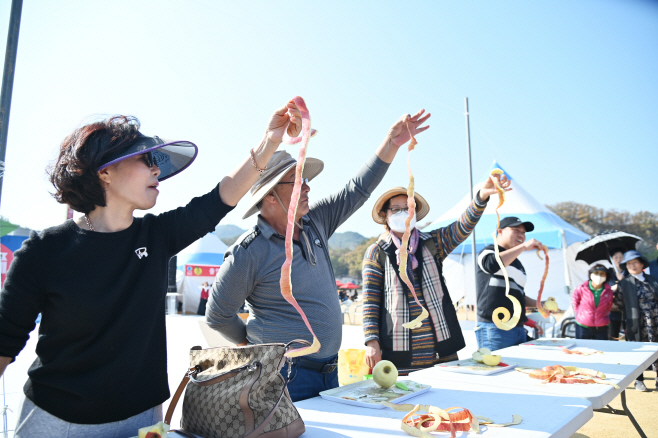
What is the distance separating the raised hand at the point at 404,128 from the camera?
2221mm

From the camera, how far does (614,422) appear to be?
4191 mm

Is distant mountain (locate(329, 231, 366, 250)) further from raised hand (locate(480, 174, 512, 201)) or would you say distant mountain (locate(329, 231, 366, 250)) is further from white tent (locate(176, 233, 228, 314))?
raised hand (locate(480, 174, 512, 201))

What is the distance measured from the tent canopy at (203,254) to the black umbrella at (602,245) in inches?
696

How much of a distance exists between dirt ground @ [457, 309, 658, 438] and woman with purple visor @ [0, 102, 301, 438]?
3.69 m

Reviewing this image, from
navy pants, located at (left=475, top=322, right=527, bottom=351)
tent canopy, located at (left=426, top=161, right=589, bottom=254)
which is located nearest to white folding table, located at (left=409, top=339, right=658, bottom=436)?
navy pants, located at (left=475, top=322, right=527, bottom=351)

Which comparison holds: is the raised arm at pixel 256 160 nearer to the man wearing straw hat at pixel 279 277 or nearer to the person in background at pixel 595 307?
the man wearing straw hat at pixel 279 277

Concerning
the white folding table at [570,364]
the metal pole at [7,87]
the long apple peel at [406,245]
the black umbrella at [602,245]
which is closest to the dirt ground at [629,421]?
the white folding table at [570,364]

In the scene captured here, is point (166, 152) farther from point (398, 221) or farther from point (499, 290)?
point (499, 290)

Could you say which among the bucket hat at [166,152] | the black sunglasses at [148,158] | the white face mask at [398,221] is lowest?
the white face mask at [398,221]

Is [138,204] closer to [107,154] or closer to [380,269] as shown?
[107,154]

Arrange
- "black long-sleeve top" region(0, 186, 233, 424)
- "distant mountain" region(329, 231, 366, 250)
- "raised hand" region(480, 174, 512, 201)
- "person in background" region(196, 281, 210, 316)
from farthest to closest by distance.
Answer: "distant mountain" region(329, 231, 366, 250), "person in background" region(196, 281, 210, 316), "raised hand" region(480, 174, 512, 201), "black long-sleeve top" region(0, 186, 233, 424)

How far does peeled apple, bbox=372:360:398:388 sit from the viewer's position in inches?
67.8

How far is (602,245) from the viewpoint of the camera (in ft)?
20.3

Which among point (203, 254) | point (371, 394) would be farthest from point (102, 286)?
point (203, 254)
